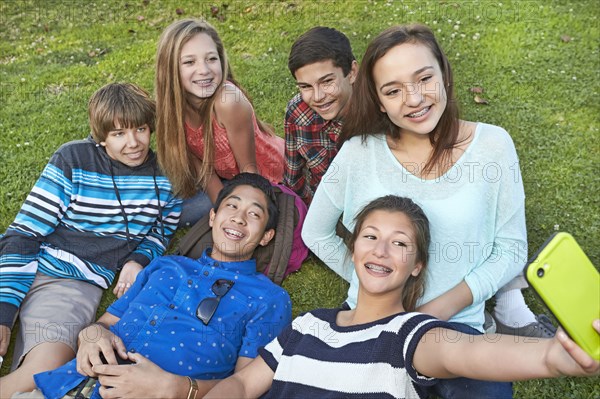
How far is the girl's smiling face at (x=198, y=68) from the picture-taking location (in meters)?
4.69

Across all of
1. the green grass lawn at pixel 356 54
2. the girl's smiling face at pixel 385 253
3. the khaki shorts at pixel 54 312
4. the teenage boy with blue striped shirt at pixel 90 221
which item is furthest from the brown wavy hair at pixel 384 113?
the khaki shorts at pixel 54 312

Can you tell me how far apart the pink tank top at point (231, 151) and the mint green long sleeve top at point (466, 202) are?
1630 mm

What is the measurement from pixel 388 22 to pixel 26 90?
4.56 m

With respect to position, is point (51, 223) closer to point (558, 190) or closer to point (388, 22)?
point (558, 190)

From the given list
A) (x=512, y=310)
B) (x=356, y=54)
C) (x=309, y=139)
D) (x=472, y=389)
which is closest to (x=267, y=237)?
(x=309, y=139)

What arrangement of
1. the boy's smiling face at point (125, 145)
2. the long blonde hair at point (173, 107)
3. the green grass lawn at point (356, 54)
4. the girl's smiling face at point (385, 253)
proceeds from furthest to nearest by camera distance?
the green grass lawn at point (356, 54) < the long blonde hair at point (173, 107) < the boy's smiling face at point (125, 145) < the girl's smiling face at point (385, 253)

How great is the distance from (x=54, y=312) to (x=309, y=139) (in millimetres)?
2199

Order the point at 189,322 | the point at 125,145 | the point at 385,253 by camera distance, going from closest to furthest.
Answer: the point at 385,253 → the point at 189,322 → the point at 125,145

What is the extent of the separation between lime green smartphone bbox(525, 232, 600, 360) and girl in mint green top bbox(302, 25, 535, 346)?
1118 mm

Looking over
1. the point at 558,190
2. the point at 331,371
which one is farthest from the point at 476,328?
the point at 558,190

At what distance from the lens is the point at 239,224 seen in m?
4.05

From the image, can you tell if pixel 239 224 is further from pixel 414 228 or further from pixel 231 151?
pixel 414 228

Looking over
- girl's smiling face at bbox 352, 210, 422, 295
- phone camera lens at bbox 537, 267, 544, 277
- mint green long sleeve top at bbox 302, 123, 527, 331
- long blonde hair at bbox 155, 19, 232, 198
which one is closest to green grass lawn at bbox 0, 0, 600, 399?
long blonde hair at bbox 155, 19, 232, 198

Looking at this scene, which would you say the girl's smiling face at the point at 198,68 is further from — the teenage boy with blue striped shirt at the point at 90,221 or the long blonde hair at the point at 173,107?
the teenage boy with blue striped shirt at the point at 90,221
